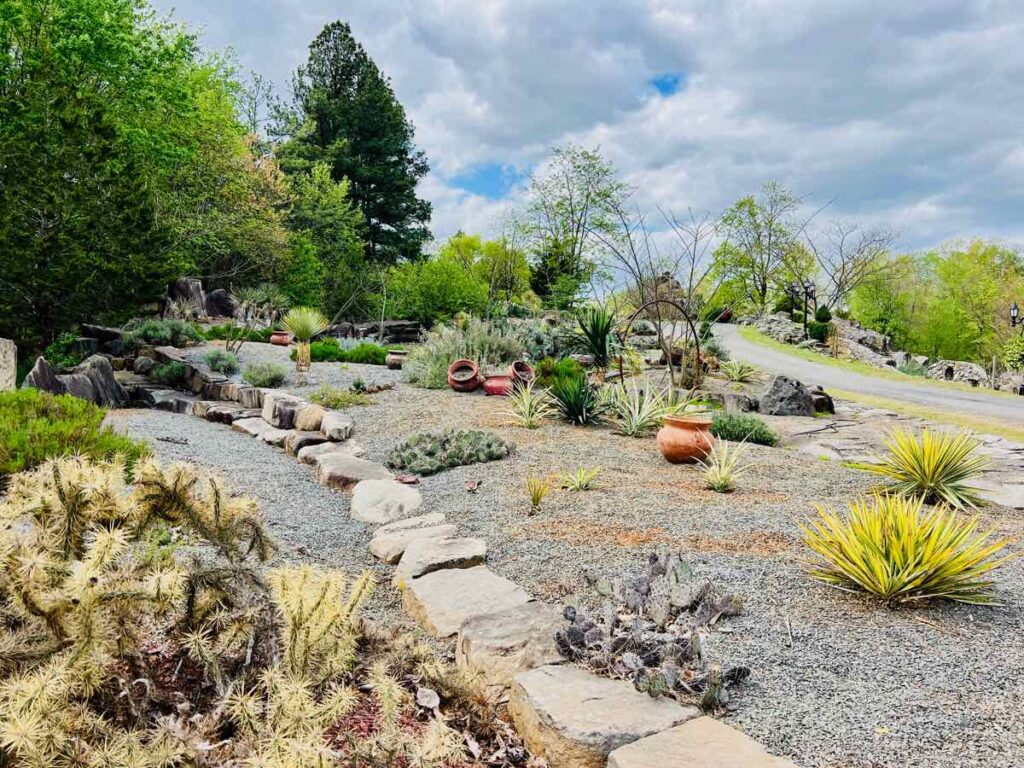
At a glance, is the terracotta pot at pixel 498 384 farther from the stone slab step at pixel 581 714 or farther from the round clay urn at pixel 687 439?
the stone slab step at pixel 581 714

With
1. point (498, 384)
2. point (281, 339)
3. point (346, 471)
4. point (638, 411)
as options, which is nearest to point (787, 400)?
point (638, 411)

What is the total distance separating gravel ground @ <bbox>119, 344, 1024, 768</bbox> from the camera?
6.02ft

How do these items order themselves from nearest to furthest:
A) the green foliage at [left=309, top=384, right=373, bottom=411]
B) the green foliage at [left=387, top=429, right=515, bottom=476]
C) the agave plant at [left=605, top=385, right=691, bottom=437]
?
the green foliage at [left=387, top=429, right=515, bottom=476] < the agave plant at [left=605, top=385, right=691, bottom=437] < the green foliage at [left=309, top=384, right=373, bottom=411]

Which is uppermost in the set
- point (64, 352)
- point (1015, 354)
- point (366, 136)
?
point (366, 136)

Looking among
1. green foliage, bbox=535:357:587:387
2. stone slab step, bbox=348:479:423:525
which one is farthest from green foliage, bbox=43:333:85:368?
stone slab step, bbox=348:479:423:525

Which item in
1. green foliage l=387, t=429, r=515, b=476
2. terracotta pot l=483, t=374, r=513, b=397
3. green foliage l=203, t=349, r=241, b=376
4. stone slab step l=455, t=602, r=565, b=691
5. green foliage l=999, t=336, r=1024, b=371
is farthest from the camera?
green foliage l=999, t=336, r=1024, b=371

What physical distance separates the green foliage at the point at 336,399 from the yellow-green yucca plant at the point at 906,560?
6.01 metres

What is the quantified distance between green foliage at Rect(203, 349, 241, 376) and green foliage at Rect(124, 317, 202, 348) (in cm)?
182

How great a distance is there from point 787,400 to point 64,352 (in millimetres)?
11223

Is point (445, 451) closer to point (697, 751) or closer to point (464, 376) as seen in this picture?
point (464, 376)

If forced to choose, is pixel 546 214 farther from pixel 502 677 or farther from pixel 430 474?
pixel 502 677

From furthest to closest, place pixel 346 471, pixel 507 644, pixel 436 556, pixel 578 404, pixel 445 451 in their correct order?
pixel 578 404 → pixel 445 451 → pixel 346 471 → pixel 436 556 → pixel 507 644

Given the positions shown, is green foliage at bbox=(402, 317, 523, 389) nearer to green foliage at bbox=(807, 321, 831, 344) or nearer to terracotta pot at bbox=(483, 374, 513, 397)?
terracotta pot at bbox=(483, 374, 513, 397)

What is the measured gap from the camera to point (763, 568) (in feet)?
9.84
